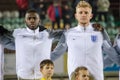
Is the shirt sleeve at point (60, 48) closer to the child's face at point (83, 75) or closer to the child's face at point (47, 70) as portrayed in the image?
the child's face at point (47, 70)

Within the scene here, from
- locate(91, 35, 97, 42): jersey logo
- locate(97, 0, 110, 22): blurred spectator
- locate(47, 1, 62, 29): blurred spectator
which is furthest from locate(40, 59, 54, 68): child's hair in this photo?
locate(97, 0, 110, 22): blurred spectator

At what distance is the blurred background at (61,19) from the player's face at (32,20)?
3.06 metres

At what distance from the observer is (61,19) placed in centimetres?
1283

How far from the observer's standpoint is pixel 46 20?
43.6 ft

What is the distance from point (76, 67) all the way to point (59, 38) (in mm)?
610

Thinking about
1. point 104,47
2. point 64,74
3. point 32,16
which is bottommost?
point 64,74

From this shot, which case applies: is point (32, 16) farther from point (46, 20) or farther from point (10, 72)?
point (46, 20)

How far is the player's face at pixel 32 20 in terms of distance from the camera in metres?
6.88

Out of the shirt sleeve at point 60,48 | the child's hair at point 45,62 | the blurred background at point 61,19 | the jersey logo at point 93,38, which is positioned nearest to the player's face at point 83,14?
the jersey logo at point 93,38

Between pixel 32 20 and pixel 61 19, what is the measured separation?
5.96m

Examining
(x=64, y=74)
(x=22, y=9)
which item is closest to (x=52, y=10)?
(x=22, y=9)

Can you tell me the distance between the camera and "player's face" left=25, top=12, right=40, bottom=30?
6875 millimetres

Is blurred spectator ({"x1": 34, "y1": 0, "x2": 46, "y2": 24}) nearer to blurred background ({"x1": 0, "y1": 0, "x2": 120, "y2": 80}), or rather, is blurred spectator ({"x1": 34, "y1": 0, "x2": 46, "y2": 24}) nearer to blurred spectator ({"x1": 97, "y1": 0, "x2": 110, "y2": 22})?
blurred background ({"x1": 0, "y1": 0, "x2": 120, "y2": 80})

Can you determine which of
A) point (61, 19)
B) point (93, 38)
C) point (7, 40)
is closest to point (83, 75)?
point (93, 38)
